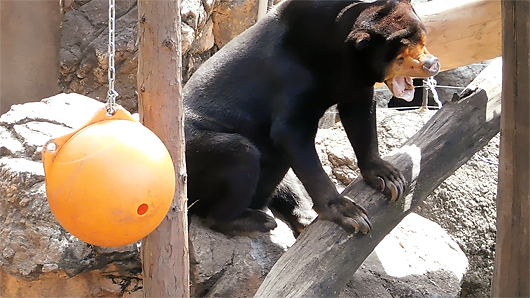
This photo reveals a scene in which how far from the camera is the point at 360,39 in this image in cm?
300

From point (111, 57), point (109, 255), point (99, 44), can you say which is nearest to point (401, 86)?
point (111, 57)

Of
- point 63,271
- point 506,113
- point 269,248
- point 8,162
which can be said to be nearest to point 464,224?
point 269,248

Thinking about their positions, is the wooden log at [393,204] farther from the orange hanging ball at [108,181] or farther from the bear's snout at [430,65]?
the orange hanging ball at [108,181]

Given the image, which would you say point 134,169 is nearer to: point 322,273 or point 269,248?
point 322,273

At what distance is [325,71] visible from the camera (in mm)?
3256

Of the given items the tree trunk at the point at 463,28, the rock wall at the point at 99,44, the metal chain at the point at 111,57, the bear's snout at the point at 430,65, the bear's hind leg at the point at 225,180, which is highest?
the metal chain at the point at 111,57

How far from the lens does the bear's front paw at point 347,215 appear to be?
2875mm

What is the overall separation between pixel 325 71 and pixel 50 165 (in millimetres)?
1779

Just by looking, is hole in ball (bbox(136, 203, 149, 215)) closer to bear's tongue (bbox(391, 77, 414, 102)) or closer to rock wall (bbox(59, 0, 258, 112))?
bear's tongue (bbox(391, 77, 414, 102))

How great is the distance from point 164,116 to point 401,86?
4.60 feet

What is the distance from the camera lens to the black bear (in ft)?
9.89

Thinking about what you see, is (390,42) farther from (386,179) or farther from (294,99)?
(386,179)

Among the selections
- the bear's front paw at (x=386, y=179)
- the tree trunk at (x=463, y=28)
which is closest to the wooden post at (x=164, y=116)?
the bear's front paw at (x=386, y=179)

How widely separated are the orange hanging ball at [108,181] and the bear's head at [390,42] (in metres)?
1.53
